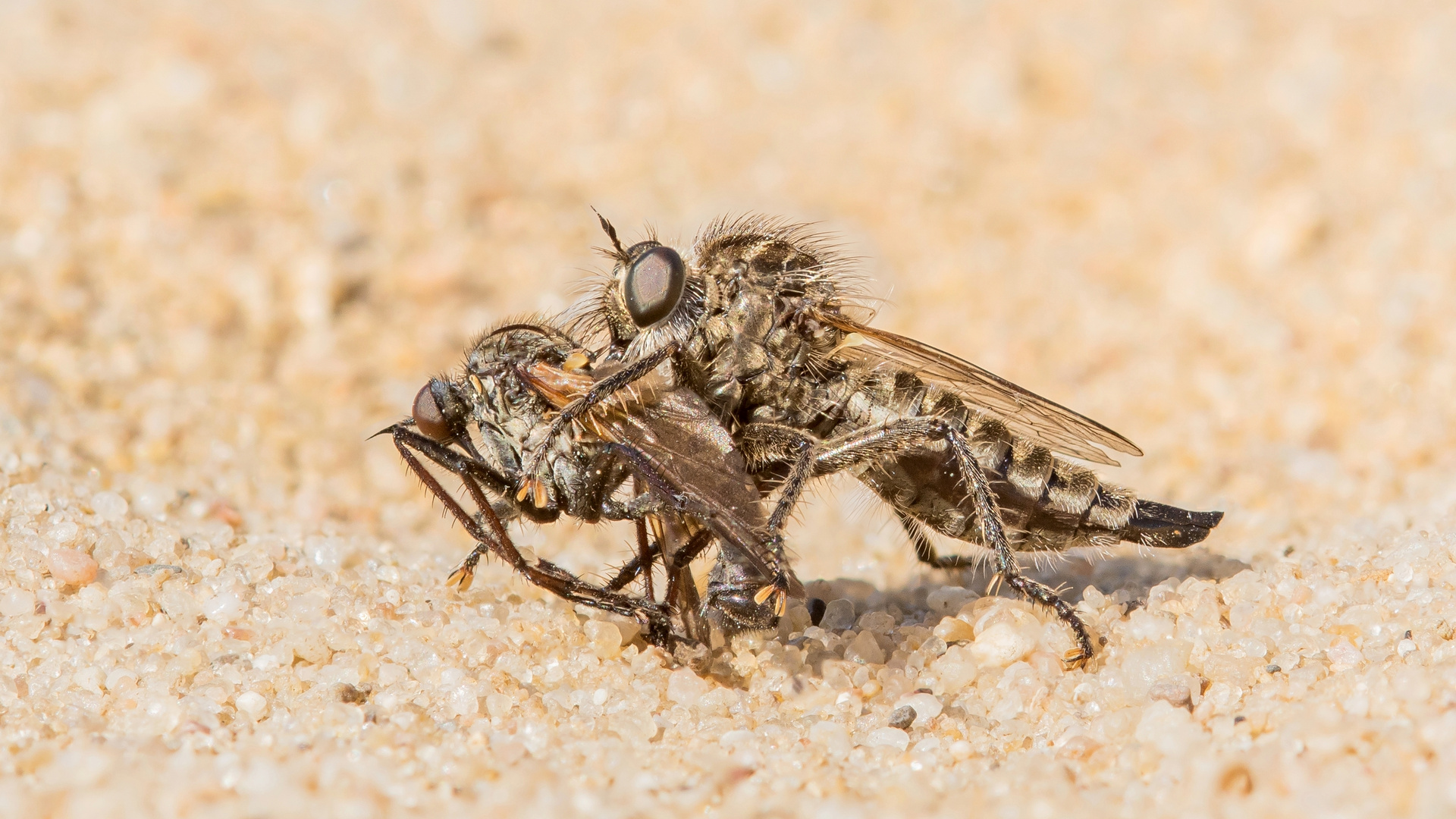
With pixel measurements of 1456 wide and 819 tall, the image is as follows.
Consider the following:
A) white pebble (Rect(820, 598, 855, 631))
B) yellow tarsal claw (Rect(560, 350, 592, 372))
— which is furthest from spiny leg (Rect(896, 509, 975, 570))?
yellow tarsal claw (Rect(560, 350, 592, 372))

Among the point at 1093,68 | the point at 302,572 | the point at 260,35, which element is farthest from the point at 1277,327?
the point at 260,35

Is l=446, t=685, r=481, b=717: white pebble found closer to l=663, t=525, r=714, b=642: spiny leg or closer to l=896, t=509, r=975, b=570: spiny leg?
l=663, t=525, r=714, b=642: spiny leg

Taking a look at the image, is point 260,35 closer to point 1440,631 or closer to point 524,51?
point 524,51

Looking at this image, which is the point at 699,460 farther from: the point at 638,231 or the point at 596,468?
the point at 638,231

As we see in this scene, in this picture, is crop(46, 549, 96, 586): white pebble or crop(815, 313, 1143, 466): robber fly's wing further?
crop(815, 313, 1143, 466): robber fly's wing

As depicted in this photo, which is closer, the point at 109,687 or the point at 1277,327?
the point at 109,687

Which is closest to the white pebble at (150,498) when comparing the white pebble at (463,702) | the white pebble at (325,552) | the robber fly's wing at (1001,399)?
the white pebble at (325,552)
